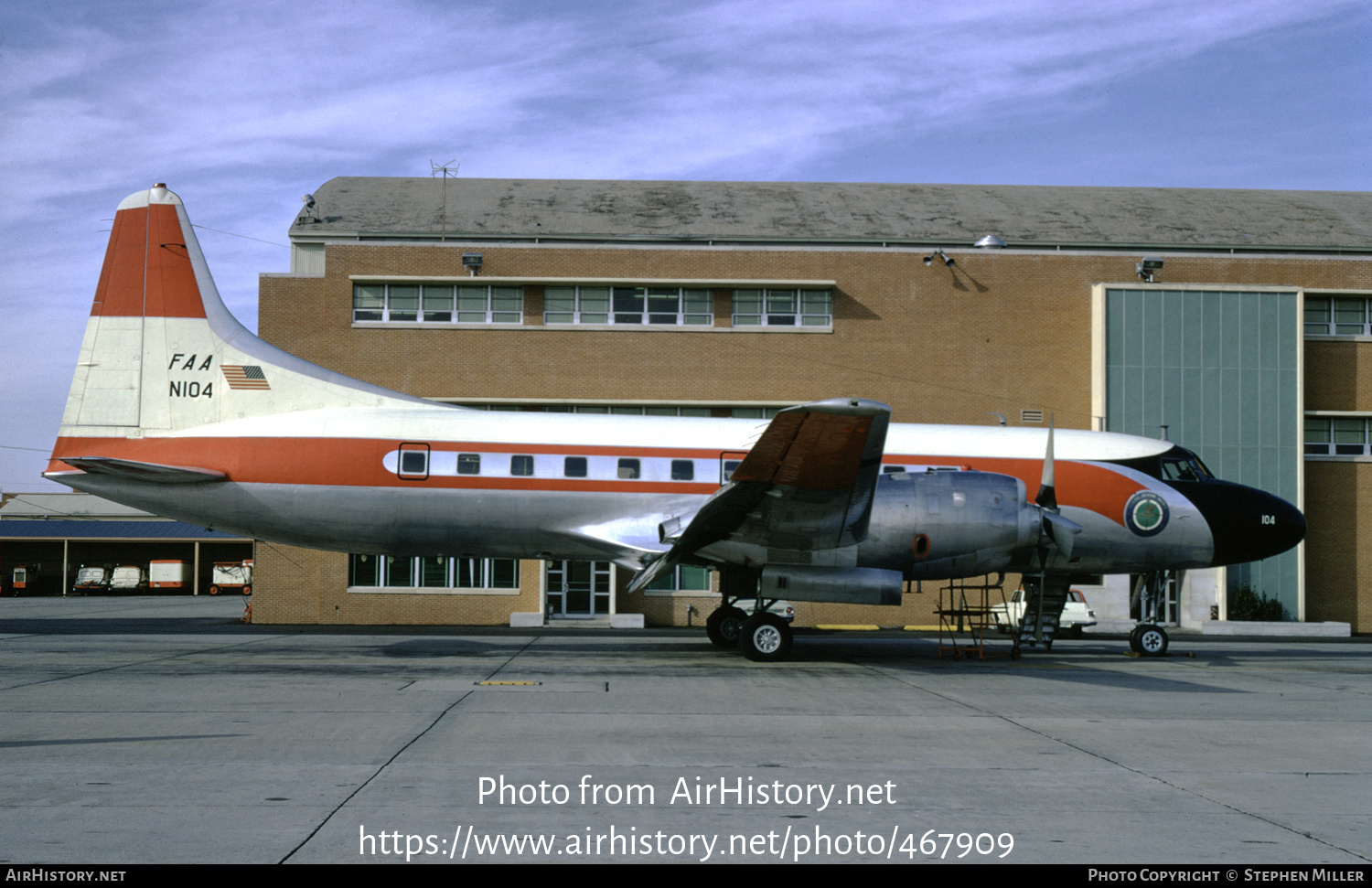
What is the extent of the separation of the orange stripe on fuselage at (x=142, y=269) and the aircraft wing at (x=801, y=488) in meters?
10.0

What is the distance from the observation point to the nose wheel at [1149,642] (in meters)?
20.0

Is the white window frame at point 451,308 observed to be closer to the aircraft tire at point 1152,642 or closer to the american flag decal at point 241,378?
the american flag decal at point 241,378

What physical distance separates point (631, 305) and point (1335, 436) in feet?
75.3

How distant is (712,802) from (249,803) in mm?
3183

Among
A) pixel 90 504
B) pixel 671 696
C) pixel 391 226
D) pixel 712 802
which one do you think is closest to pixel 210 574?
pixel 90 504

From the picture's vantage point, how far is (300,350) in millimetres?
30828

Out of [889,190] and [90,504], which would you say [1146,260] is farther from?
[90,504]

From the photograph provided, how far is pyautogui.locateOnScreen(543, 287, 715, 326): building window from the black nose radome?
1626cm

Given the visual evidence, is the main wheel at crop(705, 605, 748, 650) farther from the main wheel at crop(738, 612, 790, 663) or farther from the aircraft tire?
the aircraft tire

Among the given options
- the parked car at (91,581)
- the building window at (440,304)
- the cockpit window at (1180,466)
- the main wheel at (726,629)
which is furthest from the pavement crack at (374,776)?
the parked car at (91,581)

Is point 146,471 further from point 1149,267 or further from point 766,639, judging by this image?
point 1149,267

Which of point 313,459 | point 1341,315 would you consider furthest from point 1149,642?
point 1341,315

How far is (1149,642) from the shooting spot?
65.9ft

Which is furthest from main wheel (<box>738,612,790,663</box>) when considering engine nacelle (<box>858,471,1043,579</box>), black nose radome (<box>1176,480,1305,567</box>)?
black nose radome (<box>1176,480,1305,567</box>)
